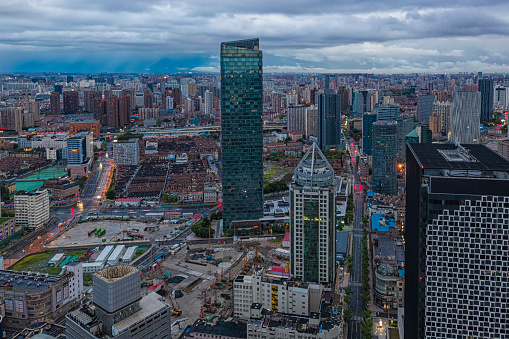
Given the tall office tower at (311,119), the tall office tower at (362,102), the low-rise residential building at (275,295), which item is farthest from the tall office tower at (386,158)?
the tall office tower at (362,102)

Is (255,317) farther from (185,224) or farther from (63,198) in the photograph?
(63,198)

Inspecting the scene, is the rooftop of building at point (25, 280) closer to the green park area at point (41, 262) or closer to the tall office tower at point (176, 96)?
the green park area at point (41, 262)

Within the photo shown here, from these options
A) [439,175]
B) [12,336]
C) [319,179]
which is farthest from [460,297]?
[12,336]

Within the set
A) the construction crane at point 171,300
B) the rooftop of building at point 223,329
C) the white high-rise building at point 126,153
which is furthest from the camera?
the white high-rise building at point 126,153

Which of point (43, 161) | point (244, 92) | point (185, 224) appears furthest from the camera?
point (43, 161)

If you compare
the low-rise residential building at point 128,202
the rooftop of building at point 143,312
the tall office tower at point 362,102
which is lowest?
the low-rise residential building at point 128,202

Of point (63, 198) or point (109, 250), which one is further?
point (63, 198)

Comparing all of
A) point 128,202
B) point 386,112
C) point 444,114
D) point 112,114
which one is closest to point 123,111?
point 112,114
